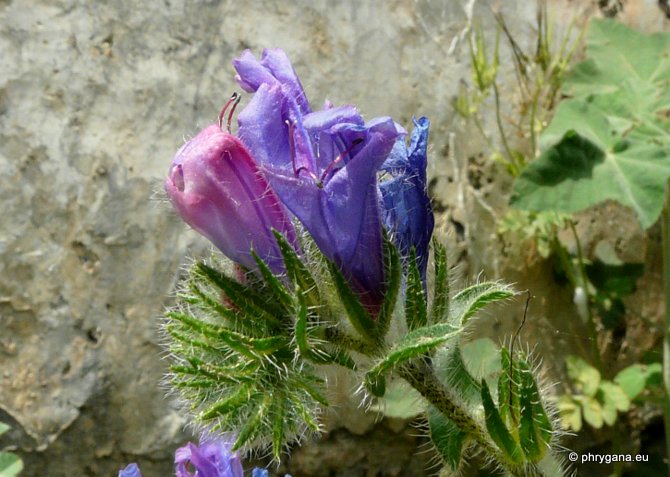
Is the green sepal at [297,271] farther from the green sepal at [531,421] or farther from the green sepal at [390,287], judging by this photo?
the green sepal at [531,421]

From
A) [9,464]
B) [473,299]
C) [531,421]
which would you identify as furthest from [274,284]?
[9,464]

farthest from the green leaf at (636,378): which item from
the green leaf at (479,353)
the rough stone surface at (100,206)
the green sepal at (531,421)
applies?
the green sepal at (531,421)

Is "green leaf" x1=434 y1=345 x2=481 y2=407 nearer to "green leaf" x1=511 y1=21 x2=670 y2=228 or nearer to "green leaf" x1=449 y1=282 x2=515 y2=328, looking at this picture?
"green leaf" x1=449 y1=282 x2=515 y2=328

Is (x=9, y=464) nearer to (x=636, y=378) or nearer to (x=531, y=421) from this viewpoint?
(x=531, y=421)

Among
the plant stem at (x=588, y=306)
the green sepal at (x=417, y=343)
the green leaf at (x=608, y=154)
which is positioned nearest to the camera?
the green sepal at (x=417, y=343)

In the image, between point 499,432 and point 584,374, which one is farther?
point 584,374
